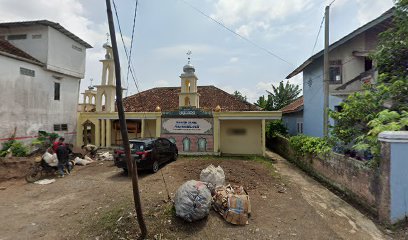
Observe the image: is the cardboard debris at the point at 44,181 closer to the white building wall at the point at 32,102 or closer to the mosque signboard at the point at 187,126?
the white building wall at the point at 32,102

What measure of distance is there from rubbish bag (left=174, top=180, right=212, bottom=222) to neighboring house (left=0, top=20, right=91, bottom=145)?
11827 millimetres

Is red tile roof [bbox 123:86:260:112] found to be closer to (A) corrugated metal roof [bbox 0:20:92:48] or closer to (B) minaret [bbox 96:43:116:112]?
(B) minaret [bbox 96:43:116:112]

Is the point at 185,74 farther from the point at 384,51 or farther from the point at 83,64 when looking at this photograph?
the point at 384,51

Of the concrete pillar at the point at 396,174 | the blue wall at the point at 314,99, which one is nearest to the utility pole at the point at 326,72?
the blue wall at the point at 314,99

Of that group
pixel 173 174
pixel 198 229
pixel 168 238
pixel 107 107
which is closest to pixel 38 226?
pixel 168 238

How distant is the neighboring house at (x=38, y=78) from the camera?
39.8 ft

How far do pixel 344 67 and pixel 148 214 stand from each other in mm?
13736

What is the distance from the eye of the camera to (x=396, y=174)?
17.9 ft

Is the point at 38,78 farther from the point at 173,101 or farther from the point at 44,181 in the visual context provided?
the point at 173,101

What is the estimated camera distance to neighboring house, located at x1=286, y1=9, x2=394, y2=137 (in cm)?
1143

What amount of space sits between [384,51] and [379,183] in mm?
5453

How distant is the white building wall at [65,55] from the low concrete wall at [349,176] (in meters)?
16.6

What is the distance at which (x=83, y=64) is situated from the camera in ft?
57.5

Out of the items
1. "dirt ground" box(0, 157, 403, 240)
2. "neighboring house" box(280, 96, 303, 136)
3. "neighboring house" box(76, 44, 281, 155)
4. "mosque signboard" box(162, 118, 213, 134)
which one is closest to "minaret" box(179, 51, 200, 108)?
"neighboring house" box(76, 44, 281, 155)
